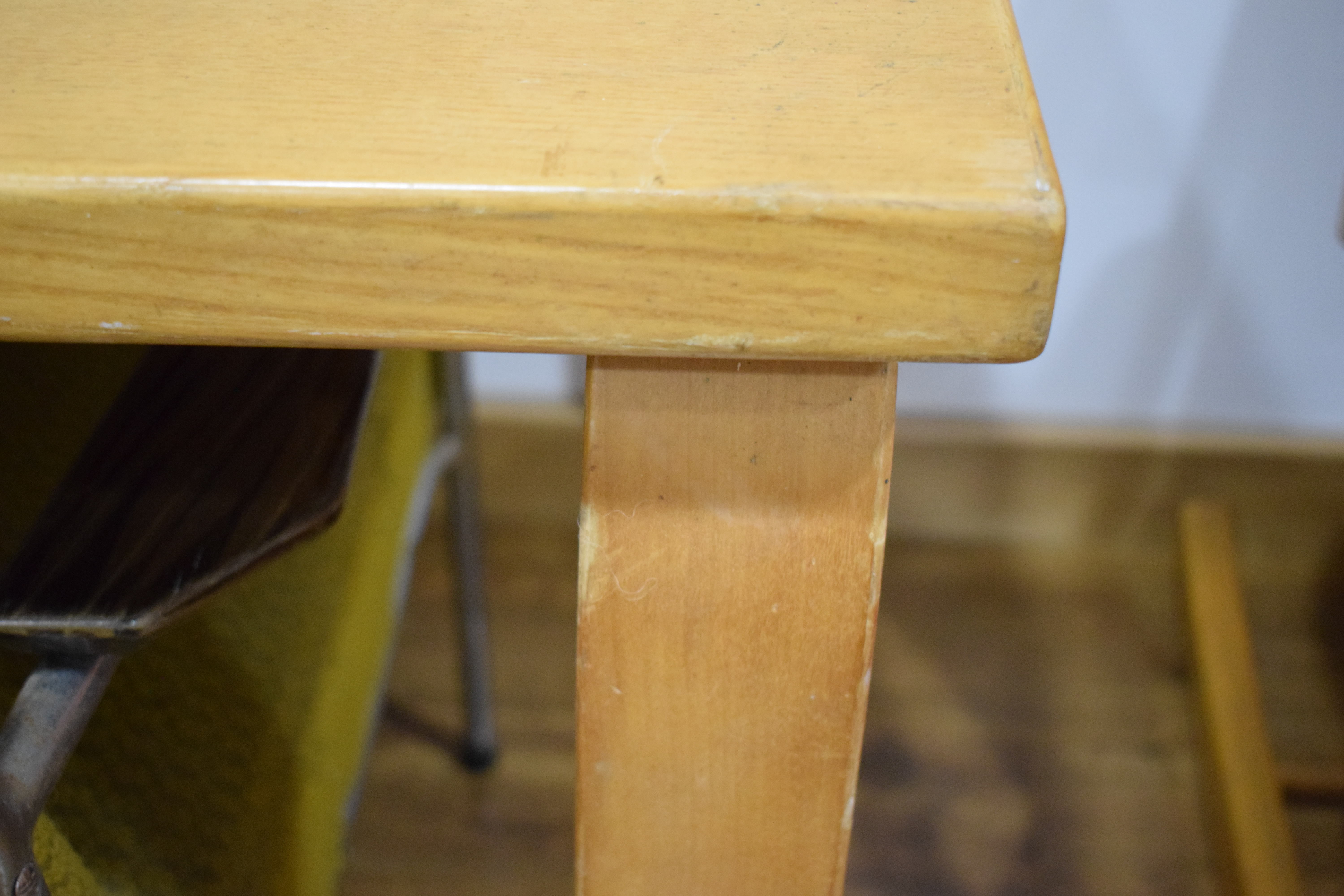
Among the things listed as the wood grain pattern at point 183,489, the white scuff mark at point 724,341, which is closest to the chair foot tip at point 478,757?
the wood grain pattern at point 183,489

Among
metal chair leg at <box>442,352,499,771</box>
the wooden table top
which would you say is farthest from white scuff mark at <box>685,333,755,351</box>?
metal chair leg at <box>442,352,499,771</box>

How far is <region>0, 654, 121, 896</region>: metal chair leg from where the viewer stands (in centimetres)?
23

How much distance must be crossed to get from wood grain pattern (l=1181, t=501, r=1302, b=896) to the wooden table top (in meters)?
0.70

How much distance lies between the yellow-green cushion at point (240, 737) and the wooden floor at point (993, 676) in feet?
1.05

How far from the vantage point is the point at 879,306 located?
18 centimetres

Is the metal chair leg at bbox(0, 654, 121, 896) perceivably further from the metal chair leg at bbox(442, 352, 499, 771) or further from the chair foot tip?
the chair foot tip

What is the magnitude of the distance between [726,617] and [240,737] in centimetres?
23

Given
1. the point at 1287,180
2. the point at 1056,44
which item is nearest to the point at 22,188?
the point at 1056,44

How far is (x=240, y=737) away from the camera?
392mm

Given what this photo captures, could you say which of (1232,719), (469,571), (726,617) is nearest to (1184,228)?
(1232,719)

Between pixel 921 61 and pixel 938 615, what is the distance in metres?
0.84

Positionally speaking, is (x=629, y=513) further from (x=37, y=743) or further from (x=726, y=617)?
(x=37, y=743)

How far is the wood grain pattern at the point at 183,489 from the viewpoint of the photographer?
0.28 meters

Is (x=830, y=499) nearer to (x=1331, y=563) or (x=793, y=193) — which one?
(x=793, y=193)
